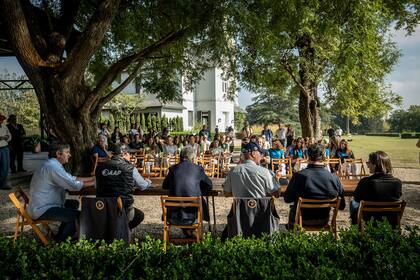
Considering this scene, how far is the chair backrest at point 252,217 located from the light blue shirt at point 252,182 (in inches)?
24.9

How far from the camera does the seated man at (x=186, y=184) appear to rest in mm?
5129

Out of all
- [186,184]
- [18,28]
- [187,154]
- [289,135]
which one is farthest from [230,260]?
[289,135]

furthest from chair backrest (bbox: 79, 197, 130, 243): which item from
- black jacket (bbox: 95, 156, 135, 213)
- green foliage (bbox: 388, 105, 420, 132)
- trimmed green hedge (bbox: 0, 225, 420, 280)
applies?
green foliage (bbox: 388, 105, 420, 132)

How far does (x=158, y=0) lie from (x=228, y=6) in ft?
9.67

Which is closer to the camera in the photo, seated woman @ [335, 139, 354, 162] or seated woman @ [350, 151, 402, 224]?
seated woman @ [350, 151, 402, 224]

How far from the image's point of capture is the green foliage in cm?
9106

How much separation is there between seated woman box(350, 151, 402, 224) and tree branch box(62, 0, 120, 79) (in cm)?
690

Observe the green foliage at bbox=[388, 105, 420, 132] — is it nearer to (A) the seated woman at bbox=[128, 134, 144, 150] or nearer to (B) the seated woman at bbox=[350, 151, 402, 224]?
(A) the seated woman at bbox=[128, 134, 144, 150]

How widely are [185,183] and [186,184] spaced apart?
0.02 meters

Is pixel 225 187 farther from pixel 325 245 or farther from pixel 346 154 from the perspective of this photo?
pixel 346 154

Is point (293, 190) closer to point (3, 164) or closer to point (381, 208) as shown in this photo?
point (381, 208)

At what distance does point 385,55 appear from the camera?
2188cm

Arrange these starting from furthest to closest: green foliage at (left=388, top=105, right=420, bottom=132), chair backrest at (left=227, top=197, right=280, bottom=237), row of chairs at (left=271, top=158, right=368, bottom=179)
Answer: green foliage at (left=388, top=105, right=420, bottom=132) < row of chairs at (left=271, top=158, right=368, bottom=179) < chair backrest at (left=227, top=197, right=280, bottom=237)

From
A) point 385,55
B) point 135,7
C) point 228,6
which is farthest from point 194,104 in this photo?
point 228,6
